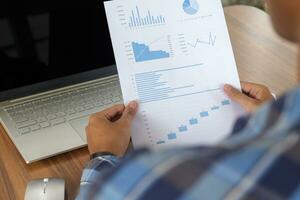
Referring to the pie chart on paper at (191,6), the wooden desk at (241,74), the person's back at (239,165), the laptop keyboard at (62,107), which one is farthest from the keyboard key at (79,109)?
the person's back at (239,165)

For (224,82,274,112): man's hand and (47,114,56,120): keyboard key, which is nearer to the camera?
(224,82,274,112): man's hand

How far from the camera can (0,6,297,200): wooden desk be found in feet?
3.26

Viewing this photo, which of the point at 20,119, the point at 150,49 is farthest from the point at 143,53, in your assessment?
the point at 20,119

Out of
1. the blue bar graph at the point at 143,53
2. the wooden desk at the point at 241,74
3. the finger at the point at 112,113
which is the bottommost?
the wooden desk at the point at 241,74

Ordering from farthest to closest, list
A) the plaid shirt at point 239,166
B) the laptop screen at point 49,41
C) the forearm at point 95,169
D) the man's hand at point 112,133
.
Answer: the laptop screen at point 49,41 → the man's hand at point 112,133 → the forearm at point 95,169 → the plaid shirt at point 239,166

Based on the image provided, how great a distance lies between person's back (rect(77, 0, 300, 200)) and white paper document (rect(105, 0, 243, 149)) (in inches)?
17.3

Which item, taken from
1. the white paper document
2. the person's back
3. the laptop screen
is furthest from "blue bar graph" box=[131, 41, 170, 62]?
the person's back

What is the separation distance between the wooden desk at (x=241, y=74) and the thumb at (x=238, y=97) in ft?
0.36

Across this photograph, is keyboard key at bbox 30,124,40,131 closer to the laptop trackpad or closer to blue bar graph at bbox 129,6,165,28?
the laptop trackpad

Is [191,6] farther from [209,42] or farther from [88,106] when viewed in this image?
[88,106]

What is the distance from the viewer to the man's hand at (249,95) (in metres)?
0.97

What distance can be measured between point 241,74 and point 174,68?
0.35 metres

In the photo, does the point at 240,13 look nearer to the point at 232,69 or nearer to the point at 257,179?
the point at 232,69

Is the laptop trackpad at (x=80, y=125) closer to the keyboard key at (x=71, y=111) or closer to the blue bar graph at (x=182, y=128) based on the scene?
the keyboard key at (x=71, y=111)
